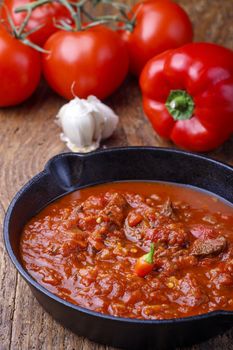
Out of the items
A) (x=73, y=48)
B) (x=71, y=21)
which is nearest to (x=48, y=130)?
(x=73, y=48)

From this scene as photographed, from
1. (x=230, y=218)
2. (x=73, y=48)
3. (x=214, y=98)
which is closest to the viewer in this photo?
(x=230, y=218)

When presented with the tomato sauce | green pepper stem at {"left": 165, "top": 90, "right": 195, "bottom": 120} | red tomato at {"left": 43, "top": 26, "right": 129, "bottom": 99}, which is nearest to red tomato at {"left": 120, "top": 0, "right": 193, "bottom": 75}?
red tomato at {"left": 43, "top": 26, "right": 129, "bottom": 99}

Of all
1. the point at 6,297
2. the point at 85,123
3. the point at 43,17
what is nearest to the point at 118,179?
the point at 85,123

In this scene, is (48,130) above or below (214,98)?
below

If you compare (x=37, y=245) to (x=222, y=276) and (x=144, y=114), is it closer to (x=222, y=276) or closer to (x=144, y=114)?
(x=222, y=276)

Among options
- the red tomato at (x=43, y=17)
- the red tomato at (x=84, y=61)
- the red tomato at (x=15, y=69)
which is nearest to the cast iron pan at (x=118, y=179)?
the red tomato at (x=84, y=61)

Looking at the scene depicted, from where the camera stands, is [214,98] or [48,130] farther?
[48,130]
